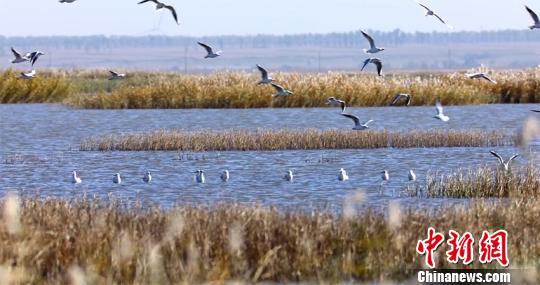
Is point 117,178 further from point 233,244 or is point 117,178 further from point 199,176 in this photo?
point 233,244

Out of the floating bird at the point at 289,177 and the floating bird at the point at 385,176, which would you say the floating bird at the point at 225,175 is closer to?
the floating bird at the point at 289,177

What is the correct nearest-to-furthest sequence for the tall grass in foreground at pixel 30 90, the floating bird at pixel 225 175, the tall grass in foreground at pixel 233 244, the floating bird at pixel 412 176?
the tall grass in foreground at pixel 233 244 → the floating bird at pixel 412 176 → the floating bird at pixel 225 175 → the tall grass in foreground at pixel 30 90

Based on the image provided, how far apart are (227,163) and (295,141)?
2.73 m

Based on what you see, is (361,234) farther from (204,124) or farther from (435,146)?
(204,124)

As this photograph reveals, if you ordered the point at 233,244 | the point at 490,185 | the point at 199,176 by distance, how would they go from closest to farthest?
the point at 233,244 < the point at 490,185 < the point at 199,176

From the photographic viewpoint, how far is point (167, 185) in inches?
891

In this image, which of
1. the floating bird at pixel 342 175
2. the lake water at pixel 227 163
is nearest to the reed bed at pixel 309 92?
the lake water at pixel 227 163

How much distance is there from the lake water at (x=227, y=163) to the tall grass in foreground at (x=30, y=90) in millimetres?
7717

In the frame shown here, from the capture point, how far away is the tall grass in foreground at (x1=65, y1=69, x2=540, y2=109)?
4434 centimetres

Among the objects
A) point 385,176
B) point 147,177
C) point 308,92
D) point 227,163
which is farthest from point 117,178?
point 308,92

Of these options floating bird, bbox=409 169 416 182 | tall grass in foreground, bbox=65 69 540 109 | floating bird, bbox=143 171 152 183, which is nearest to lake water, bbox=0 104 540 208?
floating bird, bbox=143 171 152 183

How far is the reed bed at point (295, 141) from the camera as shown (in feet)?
94.2

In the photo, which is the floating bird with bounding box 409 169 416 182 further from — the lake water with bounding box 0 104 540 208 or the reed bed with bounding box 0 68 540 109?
the reed bed with bounding box 0 68 540 109

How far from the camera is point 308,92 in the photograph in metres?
44.4
